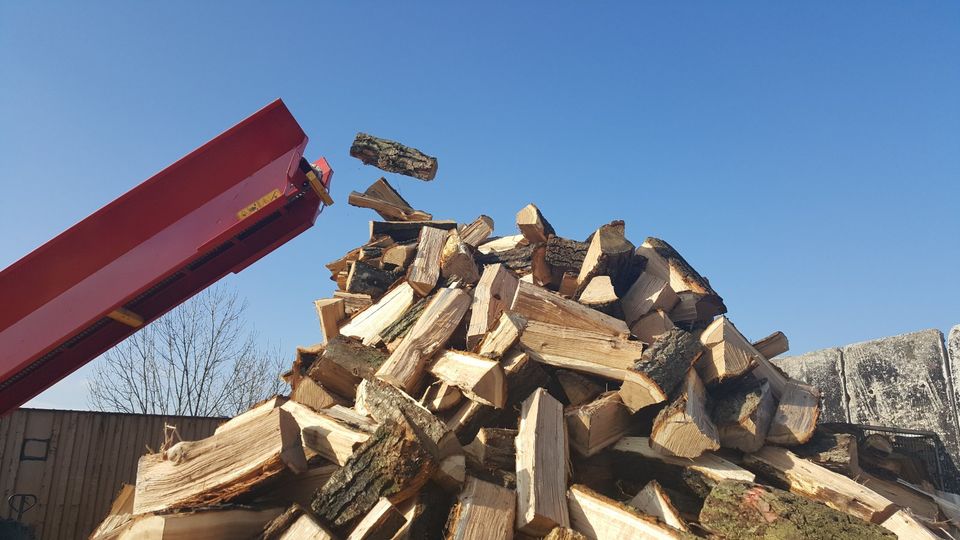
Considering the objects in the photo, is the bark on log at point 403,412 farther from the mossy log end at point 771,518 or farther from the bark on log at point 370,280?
the bark on log at point 370,280

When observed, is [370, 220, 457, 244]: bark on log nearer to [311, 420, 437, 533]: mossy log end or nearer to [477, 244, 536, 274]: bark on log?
[477, 244, 536, 274]: bark on log

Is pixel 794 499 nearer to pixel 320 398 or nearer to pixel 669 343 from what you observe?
pixel 669 343

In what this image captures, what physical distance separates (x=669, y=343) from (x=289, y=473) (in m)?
2.51

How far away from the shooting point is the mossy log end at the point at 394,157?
22.5 feet

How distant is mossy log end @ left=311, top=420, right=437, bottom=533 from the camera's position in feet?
10.5

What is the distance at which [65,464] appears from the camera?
7.52 metres

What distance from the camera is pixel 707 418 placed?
4.13 meters

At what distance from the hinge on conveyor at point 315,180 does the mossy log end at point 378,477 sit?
1864mm

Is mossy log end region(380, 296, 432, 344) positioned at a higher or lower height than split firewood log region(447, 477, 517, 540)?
higher

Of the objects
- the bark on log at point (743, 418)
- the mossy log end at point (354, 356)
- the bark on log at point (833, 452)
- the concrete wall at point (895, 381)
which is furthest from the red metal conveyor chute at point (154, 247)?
the concrete wall at point (895, 381)

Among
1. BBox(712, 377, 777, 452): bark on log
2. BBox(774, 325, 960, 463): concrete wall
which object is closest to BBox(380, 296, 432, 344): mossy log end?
BBox(712, 377, 777, 452): bark on log

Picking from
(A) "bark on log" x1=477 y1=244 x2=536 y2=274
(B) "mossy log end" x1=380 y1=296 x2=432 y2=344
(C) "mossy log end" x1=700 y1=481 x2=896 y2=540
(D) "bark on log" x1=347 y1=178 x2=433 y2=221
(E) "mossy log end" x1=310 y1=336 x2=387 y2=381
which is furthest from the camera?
(D) "bark on log" x1=347 y1=178 x2=433 y2=221

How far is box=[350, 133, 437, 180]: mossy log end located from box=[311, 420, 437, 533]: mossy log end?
4077 mm

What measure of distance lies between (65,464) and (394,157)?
526 centimetres
